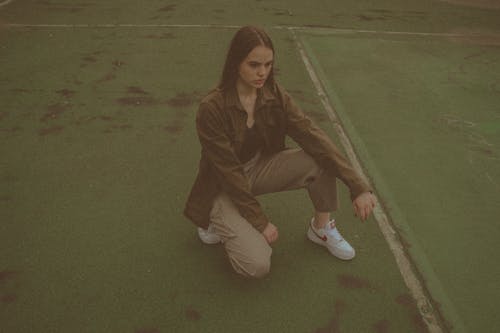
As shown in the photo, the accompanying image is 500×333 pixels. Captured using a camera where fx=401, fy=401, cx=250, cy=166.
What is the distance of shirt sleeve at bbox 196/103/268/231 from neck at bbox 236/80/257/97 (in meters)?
0.19

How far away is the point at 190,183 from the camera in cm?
312

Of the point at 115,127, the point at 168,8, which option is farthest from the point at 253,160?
the point at 168,8

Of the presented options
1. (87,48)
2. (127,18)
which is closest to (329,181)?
(87,48)

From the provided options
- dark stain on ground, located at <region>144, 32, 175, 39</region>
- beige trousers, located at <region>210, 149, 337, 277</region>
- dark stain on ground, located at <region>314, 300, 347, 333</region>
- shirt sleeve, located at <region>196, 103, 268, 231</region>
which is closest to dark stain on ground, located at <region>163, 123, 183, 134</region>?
beige trousers, located at <region>210, 149, 337, 277</region>

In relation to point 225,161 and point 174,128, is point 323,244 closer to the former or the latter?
point 225,161

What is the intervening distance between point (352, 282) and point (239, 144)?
3.41 ft

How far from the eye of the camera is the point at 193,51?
5520 millimetres

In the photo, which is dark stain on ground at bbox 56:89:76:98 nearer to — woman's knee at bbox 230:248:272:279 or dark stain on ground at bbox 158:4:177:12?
woman's knee at bbox 230:248:272:279

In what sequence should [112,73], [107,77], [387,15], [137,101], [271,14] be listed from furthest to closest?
[387,15] → [271,14] → [112,73] → [107,77] → [137,101]

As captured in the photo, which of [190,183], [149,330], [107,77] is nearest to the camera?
[149,330]

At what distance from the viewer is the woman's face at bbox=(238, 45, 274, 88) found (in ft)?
6.40

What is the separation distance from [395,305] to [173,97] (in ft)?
10.1

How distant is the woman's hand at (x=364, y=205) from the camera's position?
6.95ft

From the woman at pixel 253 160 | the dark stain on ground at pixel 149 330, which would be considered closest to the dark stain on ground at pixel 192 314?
the dark stain on ground at pixel 149 330
